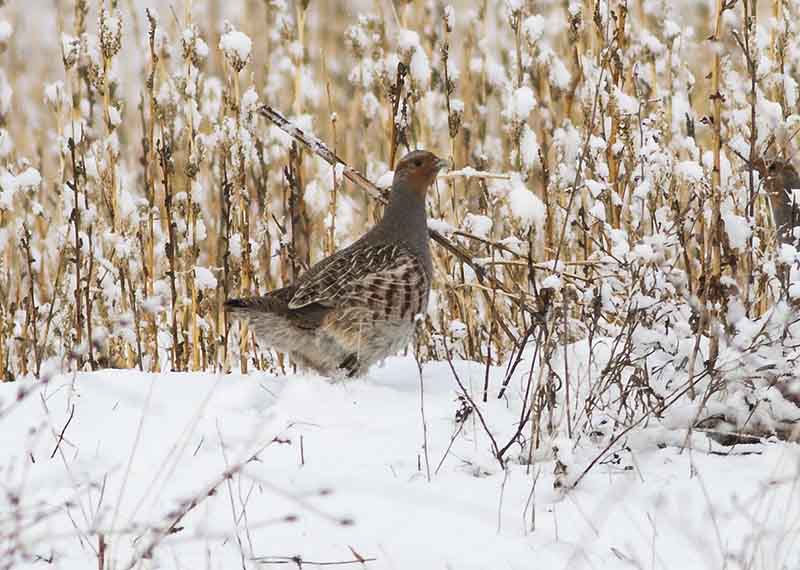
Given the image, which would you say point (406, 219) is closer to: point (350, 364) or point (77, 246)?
point (350, 364)

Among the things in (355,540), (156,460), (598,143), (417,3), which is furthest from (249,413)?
(417,3)

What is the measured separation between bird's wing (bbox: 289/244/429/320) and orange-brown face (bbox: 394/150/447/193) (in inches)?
15.0

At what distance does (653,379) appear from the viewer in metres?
3.60

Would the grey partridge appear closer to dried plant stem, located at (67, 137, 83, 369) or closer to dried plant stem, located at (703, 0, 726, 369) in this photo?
dried plant stem, located at (67, 137, 83, 369)

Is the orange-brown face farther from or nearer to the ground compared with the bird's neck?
farther from the ground

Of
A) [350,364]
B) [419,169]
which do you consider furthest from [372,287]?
[419,169]

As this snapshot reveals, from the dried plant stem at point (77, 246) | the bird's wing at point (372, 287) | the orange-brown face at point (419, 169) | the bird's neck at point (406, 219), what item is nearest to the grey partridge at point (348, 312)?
the bird's wing at point (372, 287)

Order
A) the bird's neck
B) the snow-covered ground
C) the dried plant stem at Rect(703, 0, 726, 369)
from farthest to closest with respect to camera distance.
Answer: the bird's neck, the dried plant stem at Rect(703, 0, 726, 369), the snow-covered ground

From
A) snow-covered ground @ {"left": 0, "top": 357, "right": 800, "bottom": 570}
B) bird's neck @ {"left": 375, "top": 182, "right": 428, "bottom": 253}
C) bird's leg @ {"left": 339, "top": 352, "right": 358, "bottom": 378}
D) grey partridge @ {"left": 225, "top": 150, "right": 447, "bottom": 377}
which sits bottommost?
snow-covered ground @ {"left": 0, "top": 357, "right": 800, "bottom": 570}

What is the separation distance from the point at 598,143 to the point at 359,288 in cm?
114

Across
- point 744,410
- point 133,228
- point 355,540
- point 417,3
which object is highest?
point 417,3

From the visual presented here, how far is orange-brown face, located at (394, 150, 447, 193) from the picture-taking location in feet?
15.4

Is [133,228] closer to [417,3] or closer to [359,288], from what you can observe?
[359,288]

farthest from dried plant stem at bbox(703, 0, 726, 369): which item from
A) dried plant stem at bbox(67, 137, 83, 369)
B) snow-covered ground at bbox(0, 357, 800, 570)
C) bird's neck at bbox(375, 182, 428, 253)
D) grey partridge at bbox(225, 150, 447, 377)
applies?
dried plant stem at bbox(67, 137, 83, 369)
